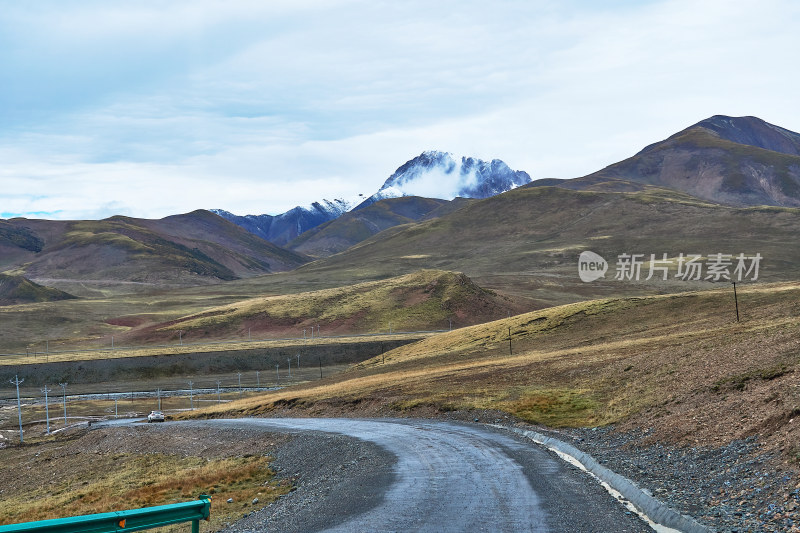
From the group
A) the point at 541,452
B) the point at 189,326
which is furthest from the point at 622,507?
the point at 189,326

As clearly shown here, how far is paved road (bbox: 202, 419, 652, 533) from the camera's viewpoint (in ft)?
56.1

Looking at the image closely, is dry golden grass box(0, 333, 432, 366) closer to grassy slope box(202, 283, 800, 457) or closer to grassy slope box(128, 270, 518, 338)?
grassy slope box(128, 270, 518, 338)

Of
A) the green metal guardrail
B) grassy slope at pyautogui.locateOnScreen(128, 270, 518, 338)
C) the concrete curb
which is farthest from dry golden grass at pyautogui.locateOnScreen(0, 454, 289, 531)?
grassy slope at pyautogui.locateOnScreen(128, 270, 518, 338)

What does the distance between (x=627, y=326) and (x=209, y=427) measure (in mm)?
49165

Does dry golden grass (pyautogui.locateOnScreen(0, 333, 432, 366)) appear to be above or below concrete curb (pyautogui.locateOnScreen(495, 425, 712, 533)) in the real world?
below

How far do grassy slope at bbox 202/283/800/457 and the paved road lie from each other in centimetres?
513

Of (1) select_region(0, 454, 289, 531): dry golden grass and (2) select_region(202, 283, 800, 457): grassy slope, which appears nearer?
(2) select_region(202, 283, 800, 457): grassy slope

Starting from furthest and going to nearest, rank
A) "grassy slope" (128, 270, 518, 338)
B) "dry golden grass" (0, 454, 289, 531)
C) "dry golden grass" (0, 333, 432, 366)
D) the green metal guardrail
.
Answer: "grassy slope" (128, 270, 518, 338)
"dry golden grass" (0, 333, 432, 366)
"dry golden grass" (0, 454, 289, 531)
the green metal guardrail

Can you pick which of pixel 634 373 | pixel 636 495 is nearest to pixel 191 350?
pixel 634 373

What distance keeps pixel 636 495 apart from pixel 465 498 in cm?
458

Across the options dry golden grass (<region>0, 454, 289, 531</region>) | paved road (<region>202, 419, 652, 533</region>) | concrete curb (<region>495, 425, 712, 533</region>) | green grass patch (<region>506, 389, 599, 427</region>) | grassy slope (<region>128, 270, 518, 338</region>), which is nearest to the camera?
concrete curb (<region>495, 425, 712, 533</region>)

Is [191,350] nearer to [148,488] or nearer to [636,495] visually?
[148,488]

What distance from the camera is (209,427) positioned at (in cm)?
5791

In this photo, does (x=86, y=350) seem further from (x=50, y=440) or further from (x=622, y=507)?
(x=622, y=507)
